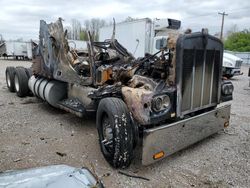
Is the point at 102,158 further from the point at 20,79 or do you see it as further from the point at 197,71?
the point at 20,79

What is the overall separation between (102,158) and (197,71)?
1.82m

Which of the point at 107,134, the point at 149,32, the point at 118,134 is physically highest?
the point at 149,32

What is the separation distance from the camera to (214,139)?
4.20 metres

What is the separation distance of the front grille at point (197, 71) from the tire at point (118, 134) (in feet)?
2.61

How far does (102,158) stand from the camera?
350 cm

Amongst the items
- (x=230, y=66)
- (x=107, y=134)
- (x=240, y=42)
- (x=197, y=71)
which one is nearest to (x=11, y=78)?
(x=107, y=134)

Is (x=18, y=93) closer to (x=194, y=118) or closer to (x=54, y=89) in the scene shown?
(x=54, y=89)

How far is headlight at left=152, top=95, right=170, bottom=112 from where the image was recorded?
3.09m

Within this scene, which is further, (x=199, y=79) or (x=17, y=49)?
(x=17, y=49)

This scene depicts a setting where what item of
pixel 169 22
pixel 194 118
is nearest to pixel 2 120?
pixel 194 118

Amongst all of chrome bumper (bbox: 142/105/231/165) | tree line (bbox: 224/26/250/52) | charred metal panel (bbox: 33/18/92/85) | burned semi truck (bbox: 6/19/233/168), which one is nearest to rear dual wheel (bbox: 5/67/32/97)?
charred metal panel (bbox: 33/18/92/85)

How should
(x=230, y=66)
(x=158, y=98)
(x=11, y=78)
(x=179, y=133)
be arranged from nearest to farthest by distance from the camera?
1. (x=158, y=98)
2. (x=179, y=133)
3. (x=11, y=78)
4. (x=230, y=66)

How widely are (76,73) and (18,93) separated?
141 inches

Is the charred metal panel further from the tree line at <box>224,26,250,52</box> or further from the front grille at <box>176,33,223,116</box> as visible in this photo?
the tree line at <box>224,26,250,52</box>
